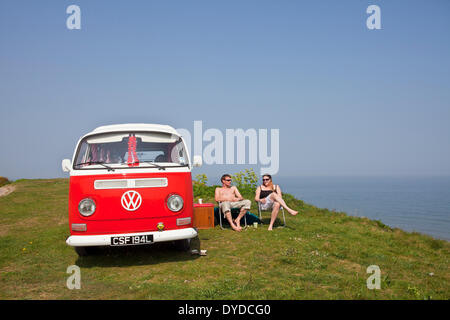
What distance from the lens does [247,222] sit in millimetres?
9719

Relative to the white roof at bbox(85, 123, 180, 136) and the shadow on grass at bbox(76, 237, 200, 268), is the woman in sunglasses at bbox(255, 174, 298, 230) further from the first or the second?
the white roof at bbox(85, 123, 180, 136)

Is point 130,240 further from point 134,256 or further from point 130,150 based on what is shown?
point 130,150

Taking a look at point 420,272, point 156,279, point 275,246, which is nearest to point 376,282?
point 420,272

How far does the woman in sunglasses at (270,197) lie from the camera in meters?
8.78

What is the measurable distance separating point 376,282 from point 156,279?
10.5 feet

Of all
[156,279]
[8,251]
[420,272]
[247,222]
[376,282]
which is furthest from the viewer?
[247,222]

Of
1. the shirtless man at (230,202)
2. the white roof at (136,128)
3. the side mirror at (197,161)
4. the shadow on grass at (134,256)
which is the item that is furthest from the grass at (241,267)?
the white roof at (136,128)

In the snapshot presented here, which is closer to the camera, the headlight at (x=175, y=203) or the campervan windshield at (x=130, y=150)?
the headlight at (x=175, y=203)

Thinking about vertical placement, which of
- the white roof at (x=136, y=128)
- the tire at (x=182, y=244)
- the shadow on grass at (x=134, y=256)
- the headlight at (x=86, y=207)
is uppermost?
the white roof at (x=136, y=128)

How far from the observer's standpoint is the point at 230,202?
905 centimetres

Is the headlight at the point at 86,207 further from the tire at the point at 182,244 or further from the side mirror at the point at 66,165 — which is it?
the tire at the point at 182,244

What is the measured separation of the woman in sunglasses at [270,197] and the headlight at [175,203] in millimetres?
3560
